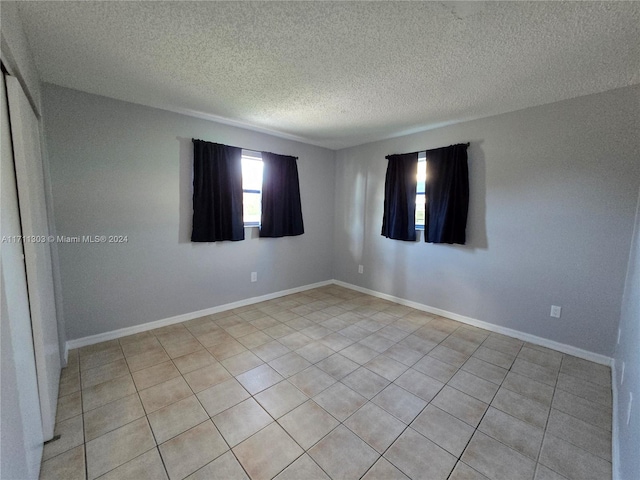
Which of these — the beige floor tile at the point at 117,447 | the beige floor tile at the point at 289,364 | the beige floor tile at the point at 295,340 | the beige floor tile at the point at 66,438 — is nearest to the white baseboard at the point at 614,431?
the beige floor tile at the point at 289,364

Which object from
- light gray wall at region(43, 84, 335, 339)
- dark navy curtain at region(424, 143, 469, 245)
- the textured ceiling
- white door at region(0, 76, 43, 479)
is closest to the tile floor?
white door at region(0, 76, 43, 479)

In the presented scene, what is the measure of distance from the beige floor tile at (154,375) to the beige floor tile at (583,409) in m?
2.89

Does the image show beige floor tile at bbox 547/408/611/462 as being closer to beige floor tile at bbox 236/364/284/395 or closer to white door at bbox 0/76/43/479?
beige floor tile at bbox 236/364/284/395

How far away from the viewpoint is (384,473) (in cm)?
134

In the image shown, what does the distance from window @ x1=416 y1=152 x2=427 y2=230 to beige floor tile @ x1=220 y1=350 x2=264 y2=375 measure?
262cm

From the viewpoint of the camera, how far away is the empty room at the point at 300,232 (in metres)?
1.39

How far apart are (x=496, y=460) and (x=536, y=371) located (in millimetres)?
1189

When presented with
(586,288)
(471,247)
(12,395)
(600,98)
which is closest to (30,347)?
(12,395)

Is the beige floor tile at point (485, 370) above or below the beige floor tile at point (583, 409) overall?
above

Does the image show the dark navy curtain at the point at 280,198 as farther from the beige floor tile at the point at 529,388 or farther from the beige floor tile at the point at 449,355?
the beige floor tile at the point at 529,388

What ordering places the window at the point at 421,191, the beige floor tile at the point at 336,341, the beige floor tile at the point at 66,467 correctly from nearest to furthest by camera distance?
1. the beige floor tile at the point at 66,467
2. the beige floor tile at the point at 336,341
3. the window at the point at 421,191

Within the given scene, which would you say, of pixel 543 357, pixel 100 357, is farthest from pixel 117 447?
pixel 543 357

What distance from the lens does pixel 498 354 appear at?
8.10ft

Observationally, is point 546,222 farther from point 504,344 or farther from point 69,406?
point 69,406
